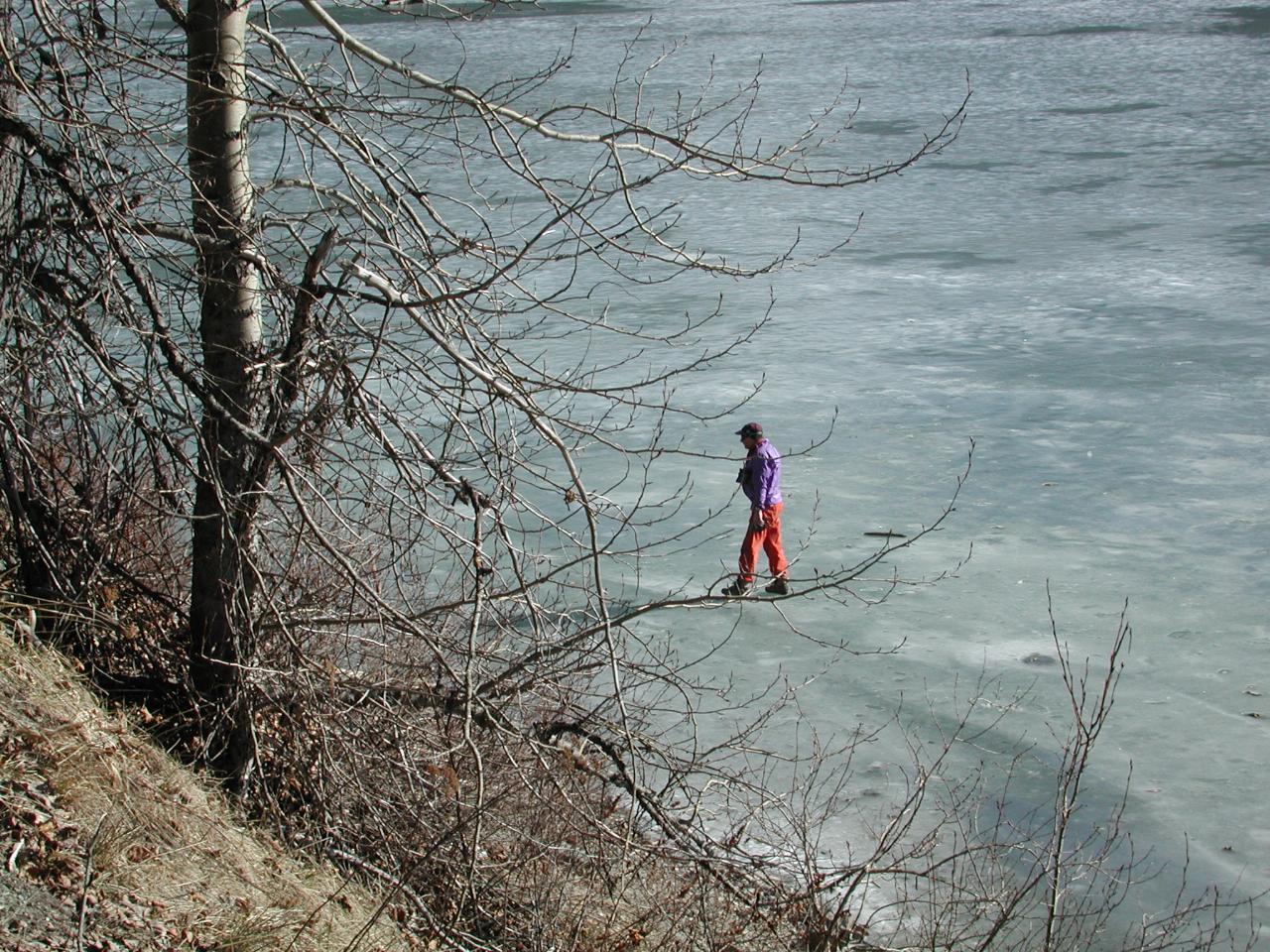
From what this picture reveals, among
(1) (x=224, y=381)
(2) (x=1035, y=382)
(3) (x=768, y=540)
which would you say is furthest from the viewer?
(2) (x=1035, y=382)

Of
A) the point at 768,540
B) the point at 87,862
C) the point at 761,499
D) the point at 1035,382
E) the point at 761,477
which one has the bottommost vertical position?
the point at 768,540

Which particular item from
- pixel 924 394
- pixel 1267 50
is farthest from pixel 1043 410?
pixel 1267 50

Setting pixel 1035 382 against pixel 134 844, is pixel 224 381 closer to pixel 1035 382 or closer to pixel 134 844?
pixel 134 844

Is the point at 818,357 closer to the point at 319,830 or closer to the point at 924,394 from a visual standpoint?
the point at 924,394

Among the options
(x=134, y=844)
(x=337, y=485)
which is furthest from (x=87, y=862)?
(x=337, y=485)

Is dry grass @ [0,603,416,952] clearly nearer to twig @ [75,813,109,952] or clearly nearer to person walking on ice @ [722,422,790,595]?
twig @ [75,813,109,952]

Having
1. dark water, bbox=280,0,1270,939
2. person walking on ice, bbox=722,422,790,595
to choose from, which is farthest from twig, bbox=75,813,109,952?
person walking on ice, bbox=722,422,790,595

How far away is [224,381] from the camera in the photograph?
5.32m

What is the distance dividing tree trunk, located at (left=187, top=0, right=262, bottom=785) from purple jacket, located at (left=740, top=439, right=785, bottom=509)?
169 inches

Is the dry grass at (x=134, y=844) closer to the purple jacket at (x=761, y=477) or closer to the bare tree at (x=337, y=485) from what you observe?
the bare tree at (x=337, y=485)

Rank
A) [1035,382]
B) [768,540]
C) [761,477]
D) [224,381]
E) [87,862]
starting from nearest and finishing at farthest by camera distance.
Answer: [87,862] < [224,381] < [761,477] < [768,540] < [1035,382]

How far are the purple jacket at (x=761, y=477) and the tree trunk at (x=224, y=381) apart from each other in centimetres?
429

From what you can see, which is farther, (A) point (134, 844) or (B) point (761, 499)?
(B) point (761, 499)

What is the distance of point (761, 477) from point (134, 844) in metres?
5.61
